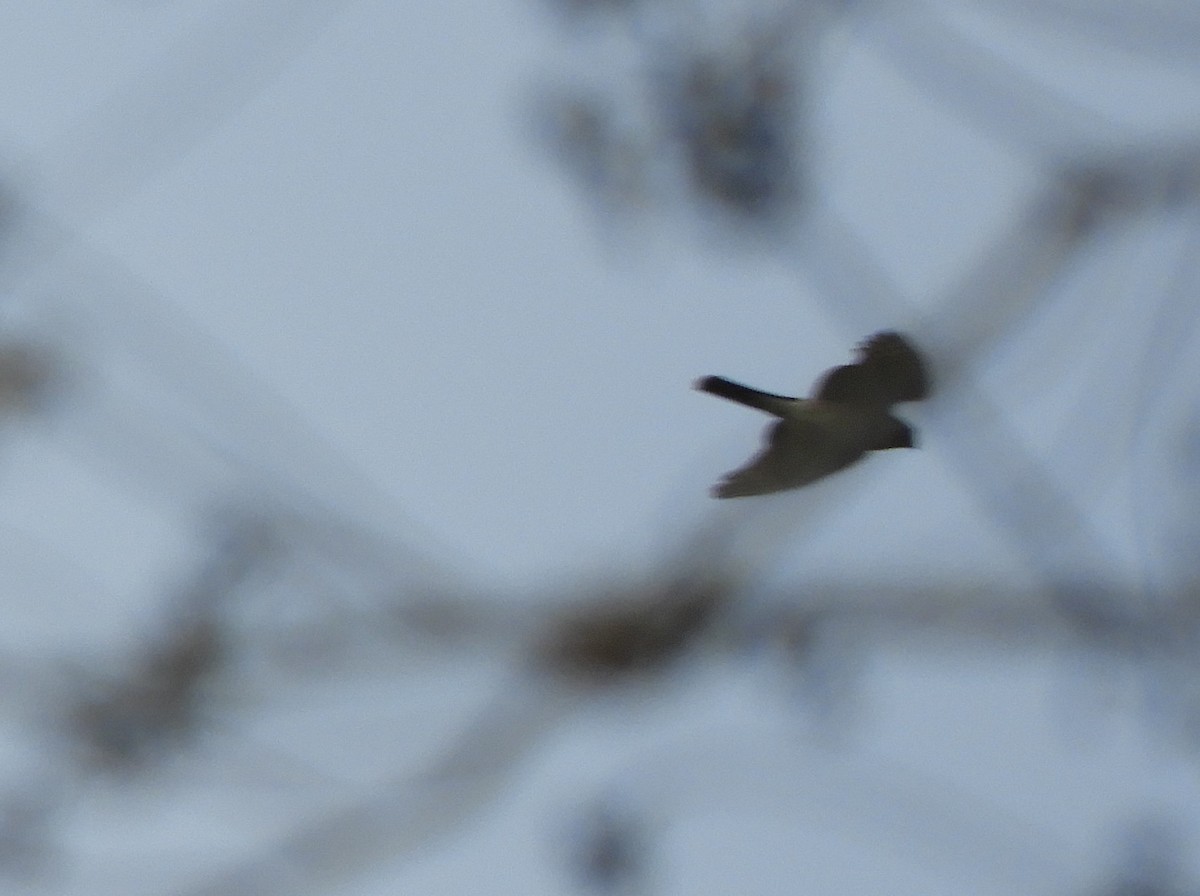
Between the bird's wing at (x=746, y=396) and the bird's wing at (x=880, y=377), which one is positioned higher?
the bird's wing at (x=880, y=377)

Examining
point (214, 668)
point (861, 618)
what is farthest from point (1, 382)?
point (861, 618)

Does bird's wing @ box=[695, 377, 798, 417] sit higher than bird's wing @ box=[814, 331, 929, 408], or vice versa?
bird's wing @ box=[814, 331, 929, 408]

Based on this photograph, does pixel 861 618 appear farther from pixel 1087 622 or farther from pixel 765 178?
pixel 765 178

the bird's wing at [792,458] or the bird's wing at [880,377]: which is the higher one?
the bird's wing at [880,377]
